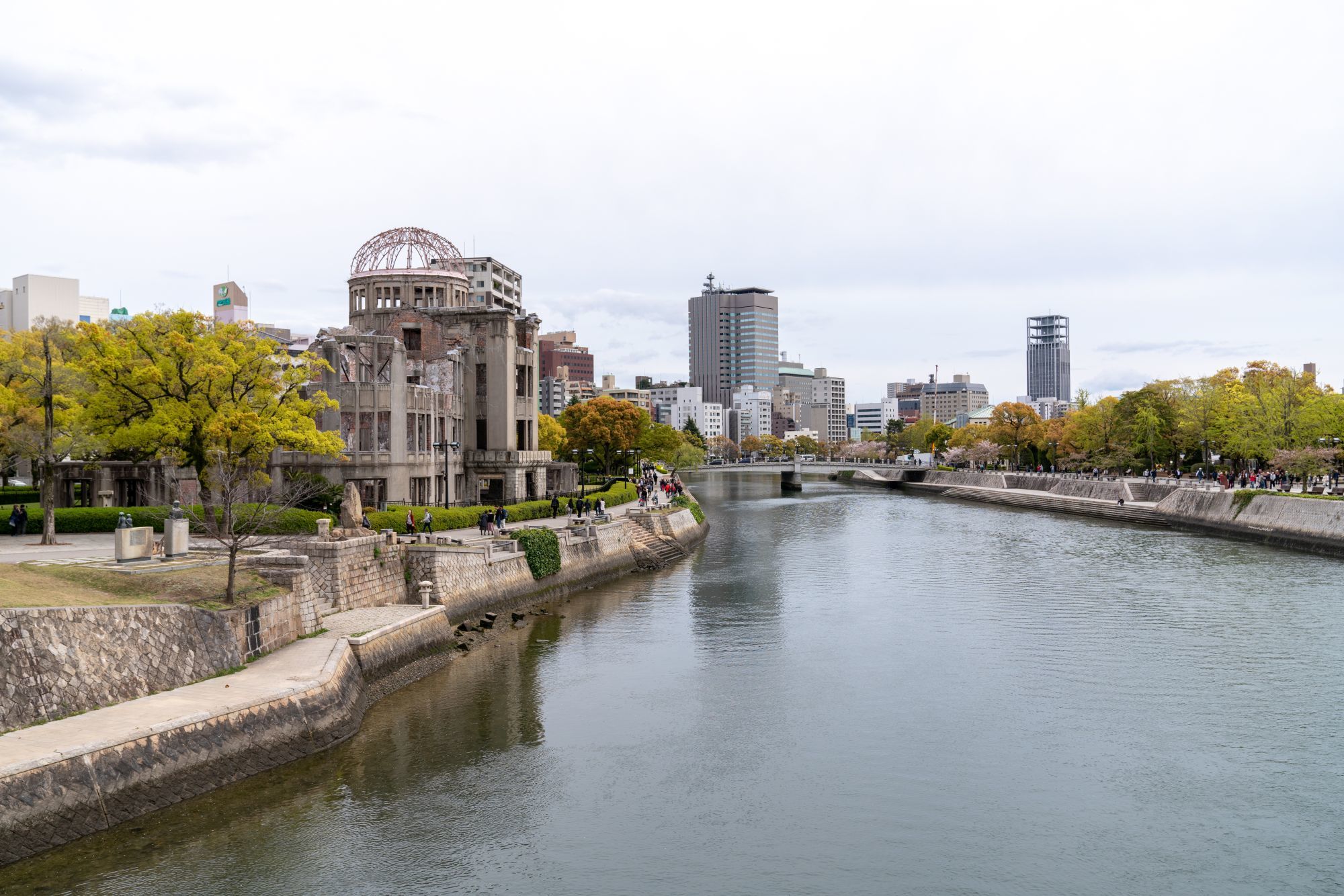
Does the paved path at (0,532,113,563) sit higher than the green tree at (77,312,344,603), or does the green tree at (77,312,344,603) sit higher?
the green tree at (77,312,344,603)

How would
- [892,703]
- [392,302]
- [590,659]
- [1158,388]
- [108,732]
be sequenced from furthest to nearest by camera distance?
[1158,388], [392,302], [590,659], [892,703], [108,732]

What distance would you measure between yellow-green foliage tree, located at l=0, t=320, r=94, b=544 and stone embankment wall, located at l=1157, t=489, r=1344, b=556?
7254cm

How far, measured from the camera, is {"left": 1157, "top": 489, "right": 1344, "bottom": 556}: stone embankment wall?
62.3 m

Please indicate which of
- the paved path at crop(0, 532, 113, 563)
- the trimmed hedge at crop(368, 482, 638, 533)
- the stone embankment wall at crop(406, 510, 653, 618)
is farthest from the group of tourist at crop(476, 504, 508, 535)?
the paved path at crop(0, 532, 113, 563)

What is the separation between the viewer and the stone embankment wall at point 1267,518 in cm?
6231

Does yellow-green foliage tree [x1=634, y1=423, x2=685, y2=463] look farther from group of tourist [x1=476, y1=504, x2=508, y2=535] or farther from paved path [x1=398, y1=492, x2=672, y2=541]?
group of tourist [x1=476, y1=504, x2=508, y2=535]

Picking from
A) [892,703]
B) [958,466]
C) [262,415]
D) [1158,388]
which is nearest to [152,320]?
[262,415]

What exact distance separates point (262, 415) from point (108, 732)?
24.1 meters

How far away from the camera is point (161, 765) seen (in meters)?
20.0

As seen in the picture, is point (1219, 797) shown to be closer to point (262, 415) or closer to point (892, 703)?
point (892, 703)

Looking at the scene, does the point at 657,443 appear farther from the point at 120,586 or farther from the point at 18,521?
the point at 120,586

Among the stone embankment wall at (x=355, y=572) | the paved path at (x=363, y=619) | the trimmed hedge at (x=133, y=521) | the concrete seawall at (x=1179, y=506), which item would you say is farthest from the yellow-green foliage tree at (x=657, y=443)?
the paved path at (x=363, y=619)

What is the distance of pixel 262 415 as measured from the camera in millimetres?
41500

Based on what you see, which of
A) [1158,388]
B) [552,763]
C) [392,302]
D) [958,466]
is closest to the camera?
[552,763]
